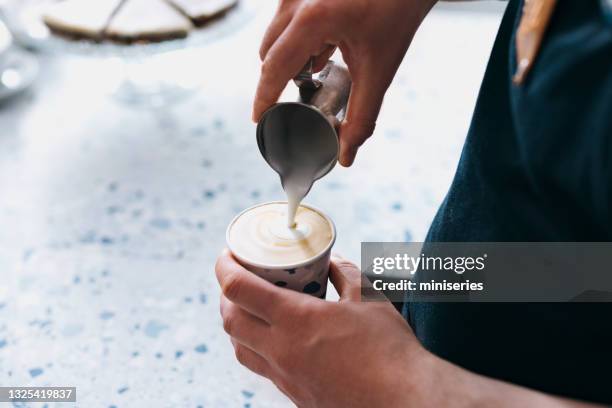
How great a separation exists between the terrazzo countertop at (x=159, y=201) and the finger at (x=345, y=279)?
23cm

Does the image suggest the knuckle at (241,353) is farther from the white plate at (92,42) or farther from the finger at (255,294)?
the white plate at (92,42)

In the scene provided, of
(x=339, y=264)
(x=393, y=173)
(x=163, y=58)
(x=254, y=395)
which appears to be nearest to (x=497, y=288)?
(x=339, y=264)

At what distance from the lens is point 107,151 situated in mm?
1333

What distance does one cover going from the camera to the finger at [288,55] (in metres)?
0.62

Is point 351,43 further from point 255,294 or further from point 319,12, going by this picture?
point 255,294

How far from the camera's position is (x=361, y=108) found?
0.67 m

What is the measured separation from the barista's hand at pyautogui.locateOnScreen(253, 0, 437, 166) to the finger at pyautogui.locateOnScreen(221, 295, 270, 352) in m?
0.21

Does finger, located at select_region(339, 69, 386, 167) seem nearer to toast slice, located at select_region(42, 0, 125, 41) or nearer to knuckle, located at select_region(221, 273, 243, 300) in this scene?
knuckle, located at select_region(221, 273, 243, 300)

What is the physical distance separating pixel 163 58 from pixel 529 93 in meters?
1.39

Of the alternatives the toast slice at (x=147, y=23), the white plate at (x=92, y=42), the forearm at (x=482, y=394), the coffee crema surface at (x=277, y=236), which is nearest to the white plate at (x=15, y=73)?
the white plate at (x=92, y=42)

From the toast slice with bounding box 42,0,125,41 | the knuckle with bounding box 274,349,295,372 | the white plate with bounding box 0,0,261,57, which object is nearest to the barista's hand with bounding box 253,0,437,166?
the knuckle with bounding box 274,349,295,372

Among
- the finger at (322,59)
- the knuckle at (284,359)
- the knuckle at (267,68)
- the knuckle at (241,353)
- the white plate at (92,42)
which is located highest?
the knuckle at (267,68)

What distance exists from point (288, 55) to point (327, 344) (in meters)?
0.30

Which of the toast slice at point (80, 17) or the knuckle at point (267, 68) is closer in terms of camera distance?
the knuckle at point (267, 68)
